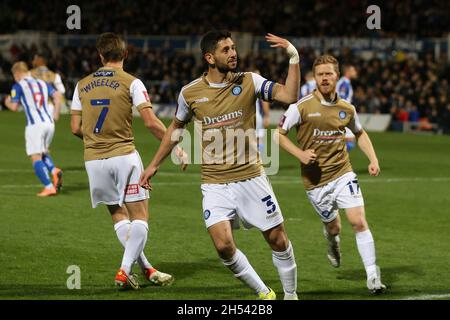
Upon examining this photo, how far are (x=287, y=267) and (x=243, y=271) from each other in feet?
1.19

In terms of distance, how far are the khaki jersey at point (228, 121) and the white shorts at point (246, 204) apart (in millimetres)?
75

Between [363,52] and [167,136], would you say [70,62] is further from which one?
[167,136]

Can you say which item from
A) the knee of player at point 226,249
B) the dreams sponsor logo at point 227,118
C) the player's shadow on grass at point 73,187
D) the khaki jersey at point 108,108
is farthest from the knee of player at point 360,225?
the player's shadow on grass at point 73,187

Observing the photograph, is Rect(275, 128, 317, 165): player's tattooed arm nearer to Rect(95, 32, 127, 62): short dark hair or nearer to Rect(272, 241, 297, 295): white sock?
Rect(272, 241, 297, 295): white sock

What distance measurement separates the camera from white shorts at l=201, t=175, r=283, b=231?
26.0 feet

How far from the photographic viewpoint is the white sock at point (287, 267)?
26.4ft

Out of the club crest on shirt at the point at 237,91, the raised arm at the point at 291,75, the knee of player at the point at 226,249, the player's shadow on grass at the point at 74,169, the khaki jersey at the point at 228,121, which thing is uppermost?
the raised arm at the point at 291,75

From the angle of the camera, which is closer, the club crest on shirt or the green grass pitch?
the club crest on shirt

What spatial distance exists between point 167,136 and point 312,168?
6.27 ft

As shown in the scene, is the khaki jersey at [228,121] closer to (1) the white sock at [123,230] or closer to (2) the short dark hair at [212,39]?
(2) the short dark hair at [212,39]

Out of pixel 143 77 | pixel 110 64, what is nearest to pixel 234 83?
pixel 110 64

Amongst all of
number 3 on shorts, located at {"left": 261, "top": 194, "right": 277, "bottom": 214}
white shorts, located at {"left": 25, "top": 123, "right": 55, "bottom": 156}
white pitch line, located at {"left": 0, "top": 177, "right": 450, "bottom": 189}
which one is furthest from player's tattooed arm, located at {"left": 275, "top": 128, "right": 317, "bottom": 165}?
white pitch line, located at {"left": 0, "top": 177, "right": 450, "bottom": 189}

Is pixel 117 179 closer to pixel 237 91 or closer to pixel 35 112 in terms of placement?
pixel 237 91

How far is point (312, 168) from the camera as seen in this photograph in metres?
9.52
